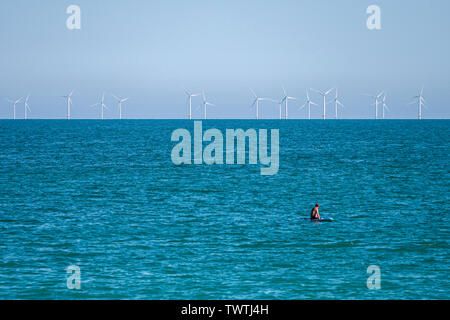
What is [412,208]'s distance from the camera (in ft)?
202

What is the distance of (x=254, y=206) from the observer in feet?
210

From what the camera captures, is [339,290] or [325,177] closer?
[339,290]

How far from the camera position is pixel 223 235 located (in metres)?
47.7

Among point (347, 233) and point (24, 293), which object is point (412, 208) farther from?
point (24, 293)

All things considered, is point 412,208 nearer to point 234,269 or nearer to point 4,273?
point 234,269

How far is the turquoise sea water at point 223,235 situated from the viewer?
34.4 metres

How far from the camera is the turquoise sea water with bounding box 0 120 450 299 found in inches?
1353

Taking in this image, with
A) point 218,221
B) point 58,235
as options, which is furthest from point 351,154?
point 58,235

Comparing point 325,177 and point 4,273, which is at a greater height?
point 325,177

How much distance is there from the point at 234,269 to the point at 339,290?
23.6 ft
